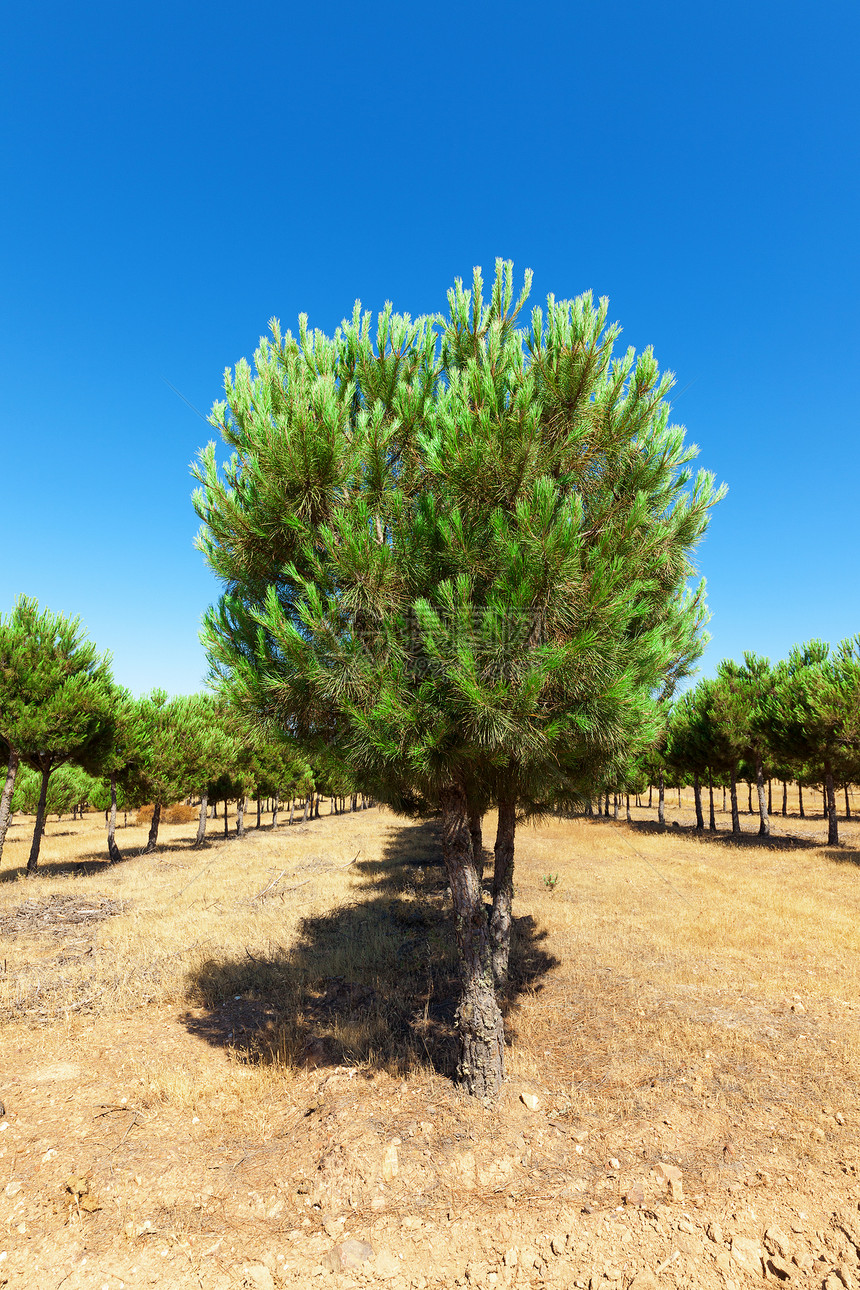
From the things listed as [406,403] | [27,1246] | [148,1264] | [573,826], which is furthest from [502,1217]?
[573,826]

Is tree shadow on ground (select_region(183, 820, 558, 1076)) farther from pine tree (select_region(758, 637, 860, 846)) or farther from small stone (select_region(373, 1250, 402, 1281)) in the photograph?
pine tree (select_region(758, 637, 860, 846))

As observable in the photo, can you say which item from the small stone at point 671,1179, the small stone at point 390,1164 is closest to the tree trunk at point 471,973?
the small stone at point 390,1164

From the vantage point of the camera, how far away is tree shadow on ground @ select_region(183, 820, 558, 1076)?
7375 millimetres

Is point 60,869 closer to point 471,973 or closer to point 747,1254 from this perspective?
point 471,973

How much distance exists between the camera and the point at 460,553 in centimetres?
507

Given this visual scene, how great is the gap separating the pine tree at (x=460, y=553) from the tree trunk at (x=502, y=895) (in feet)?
7.85

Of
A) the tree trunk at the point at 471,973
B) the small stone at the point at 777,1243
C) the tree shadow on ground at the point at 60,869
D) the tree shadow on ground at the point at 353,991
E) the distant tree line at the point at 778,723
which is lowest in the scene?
the tree shadow on ground at the point at 60,869

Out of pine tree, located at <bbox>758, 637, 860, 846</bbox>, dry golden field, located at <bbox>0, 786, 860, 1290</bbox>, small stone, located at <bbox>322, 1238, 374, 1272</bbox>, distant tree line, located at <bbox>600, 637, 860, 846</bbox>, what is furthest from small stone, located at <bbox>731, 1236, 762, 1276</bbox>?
pine tree, located at <bbox>758, 637, 860, 846</bbox>

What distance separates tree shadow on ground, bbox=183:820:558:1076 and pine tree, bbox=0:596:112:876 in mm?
10350

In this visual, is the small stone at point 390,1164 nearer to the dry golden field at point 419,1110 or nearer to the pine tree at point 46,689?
the dry golden field at point 419,1110

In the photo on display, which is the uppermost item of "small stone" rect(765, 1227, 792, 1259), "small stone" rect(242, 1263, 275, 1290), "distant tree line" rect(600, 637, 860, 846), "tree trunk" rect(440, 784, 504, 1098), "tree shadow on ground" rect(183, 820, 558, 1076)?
"distant tree line" rect(600, 637, 860, 846)

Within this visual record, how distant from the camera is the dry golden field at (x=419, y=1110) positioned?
427 cm

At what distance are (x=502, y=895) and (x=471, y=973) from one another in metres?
2.70

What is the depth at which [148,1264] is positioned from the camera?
166 inches
